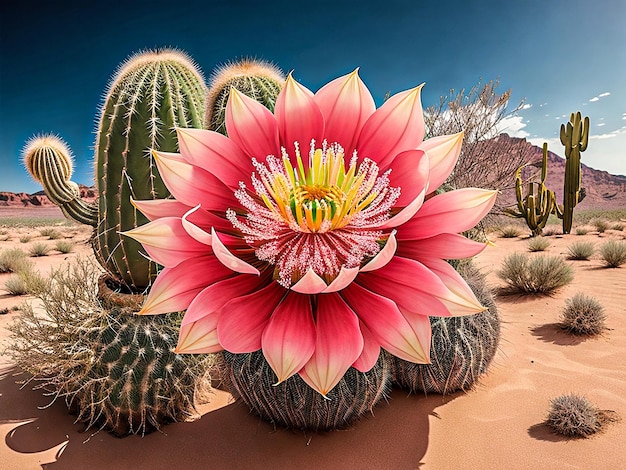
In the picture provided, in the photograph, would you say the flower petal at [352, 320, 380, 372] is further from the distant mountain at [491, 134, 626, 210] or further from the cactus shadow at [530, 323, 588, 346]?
the distant mountain at [491, 134, 626, 210]

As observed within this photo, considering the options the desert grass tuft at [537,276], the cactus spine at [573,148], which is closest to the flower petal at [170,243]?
the desert grass tuft at [537,276]

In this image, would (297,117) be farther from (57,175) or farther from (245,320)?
(57,175)

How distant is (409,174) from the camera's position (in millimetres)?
722

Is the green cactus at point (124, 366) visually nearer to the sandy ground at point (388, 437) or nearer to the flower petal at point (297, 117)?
the sandy ground at point (388, 437)

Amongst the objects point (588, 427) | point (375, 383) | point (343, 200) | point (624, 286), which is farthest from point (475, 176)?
→ point (343, 200)

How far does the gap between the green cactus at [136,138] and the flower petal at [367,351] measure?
55.8 inches

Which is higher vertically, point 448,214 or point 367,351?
point 448,214

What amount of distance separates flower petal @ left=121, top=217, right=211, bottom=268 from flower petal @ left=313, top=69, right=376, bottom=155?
0.30m

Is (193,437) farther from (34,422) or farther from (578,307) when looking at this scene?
(578,307)

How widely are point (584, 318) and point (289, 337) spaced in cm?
358

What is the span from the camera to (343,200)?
2.23ft

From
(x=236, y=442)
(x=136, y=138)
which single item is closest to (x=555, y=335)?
(x=236, y=442)

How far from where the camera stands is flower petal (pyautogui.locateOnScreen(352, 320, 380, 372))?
25.6 inches

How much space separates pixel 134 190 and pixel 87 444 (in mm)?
1118
